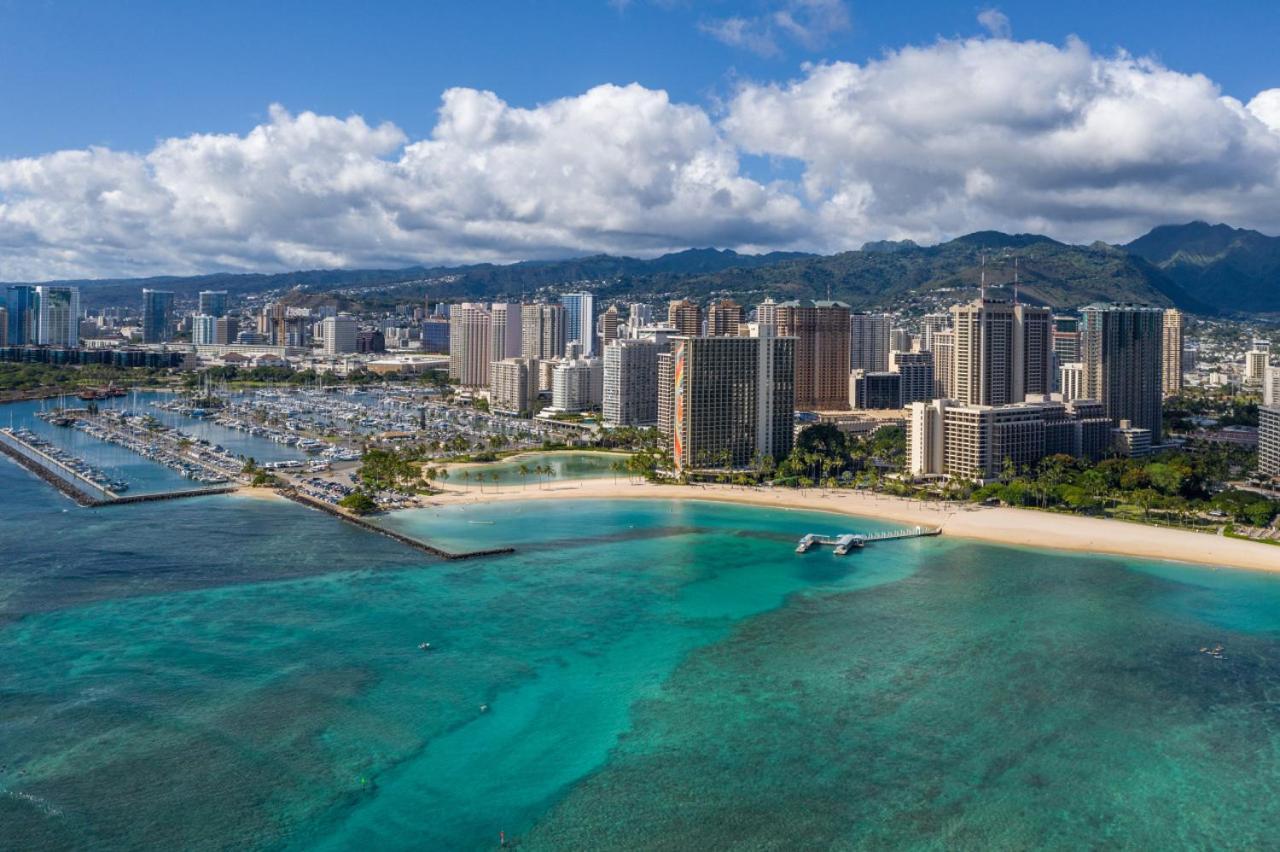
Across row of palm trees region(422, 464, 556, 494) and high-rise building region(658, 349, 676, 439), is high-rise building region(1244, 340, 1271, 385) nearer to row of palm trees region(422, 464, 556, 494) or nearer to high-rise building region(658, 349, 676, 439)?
high-rise building region(658, 349, 676, 439)

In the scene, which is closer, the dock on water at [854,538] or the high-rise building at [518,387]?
the dock on water at [854,538]

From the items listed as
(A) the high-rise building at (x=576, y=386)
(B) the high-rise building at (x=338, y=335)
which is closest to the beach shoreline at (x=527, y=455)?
(A) the high-rise building at (x=576, y=386)

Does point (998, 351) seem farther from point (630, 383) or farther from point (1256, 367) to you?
point (1256, 367)

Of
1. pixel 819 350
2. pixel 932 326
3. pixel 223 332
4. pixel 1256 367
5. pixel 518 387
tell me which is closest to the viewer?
pixel 819 350

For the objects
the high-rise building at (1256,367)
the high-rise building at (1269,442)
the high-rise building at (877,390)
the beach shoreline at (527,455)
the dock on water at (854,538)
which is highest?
the high-rise building at (1256,367)

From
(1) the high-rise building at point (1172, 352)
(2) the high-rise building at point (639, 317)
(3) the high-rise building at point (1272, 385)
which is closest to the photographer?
(3) the high-rise building at point (1272, 385)

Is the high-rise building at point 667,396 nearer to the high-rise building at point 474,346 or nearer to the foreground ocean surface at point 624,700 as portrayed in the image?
the foreground ocean surface at point 624,700

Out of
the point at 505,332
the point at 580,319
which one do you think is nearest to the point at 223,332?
the point at 580,319
